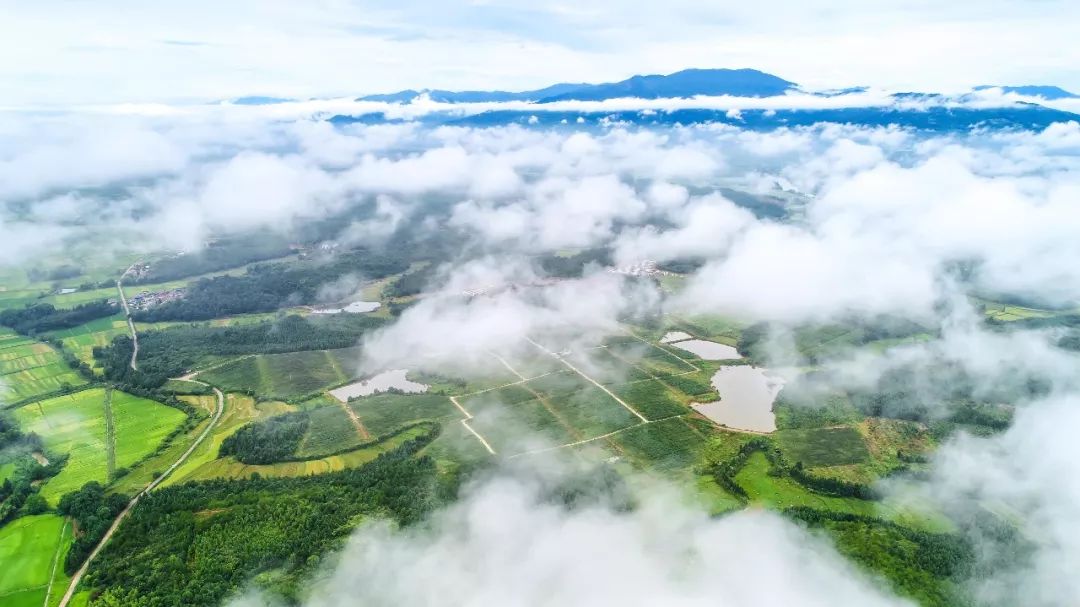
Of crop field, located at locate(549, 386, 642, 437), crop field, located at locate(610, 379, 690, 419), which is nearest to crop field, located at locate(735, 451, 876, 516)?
crop field, located at locate(610, 379, 690, 419)

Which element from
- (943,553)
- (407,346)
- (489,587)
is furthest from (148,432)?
(943,553)

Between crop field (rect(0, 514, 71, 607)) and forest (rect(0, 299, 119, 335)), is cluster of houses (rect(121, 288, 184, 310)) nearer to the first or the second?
forest (rect(0, 299, 119, 335))

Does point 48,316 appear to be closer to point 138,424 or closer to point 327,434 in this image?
point 138,424

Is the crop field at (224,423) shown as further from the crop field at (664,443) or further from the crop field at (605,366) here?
the crop field at (664,443)

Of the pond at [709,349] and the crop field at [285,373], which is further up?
the crop field at [285,373]

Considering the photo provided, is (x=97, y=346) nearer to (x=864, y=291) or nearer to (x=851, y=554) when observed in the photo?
(x=851, y=554)

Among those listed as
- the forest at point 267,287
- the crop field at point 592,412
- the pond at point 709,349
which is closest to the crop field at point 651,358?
the pond at point 709,349
